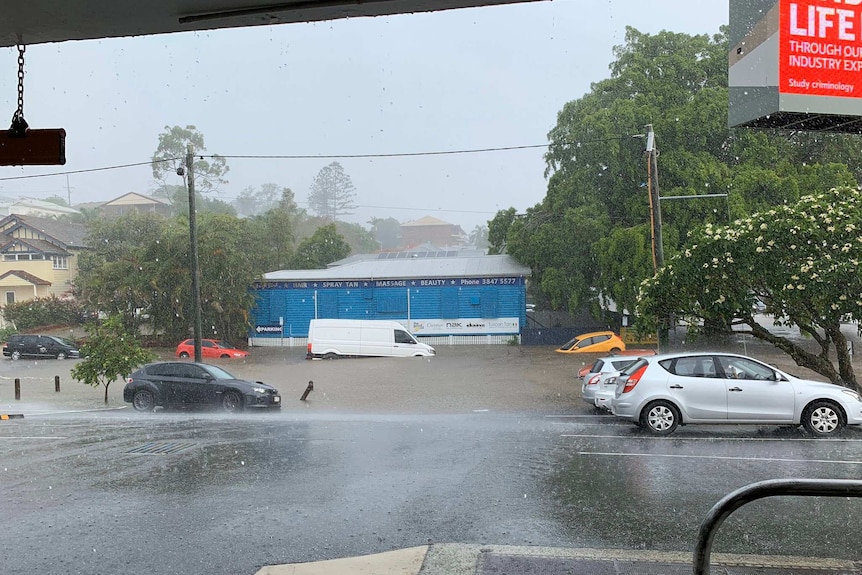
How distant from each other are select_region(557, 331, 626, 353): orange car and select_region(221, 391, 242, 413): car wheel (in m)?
17.6

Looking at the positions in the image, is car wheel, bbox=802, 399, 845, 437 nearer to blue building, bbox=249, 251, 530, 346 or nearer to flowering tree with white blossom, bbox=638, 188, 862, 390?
flowering tree with white blossom, bbox=638, 188, 862, 390

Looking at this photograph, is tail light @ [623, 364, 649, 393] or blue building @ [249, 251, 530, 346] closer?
tail light @ [623, 364, 649, 393]

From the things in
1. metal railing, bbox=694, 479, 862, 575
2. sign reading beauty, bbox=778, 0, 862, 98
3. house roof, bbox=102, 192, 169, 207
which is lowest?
metal railing, bbox=694, 479, 862, 575

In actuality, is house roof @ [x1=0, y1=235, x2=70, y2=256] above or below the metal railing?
above

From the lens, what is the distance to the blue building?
35594 millimetres

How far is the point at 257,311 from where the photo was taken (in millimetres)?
37031

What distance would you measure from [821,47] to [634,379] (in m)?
6.31

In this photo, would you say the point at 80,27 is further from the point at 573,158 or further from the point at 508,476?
the point at 573,158

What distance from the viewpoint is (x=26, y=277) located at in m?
42.8

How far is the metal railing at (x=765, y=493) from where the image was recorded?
3.23 meters

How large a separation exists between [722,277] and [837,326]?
227 cm

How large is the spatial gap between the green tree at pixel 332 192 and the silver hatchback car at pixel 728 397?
88.0m

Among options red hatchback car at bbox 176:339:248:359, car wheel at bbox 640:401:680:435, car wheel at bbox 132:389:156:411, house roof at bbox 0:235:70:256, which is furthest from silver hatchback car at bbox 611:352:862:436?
house roof at bbox 0:235:70:256

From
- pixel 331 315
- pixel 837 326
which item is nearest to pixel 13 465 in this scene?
pixel 837 326
